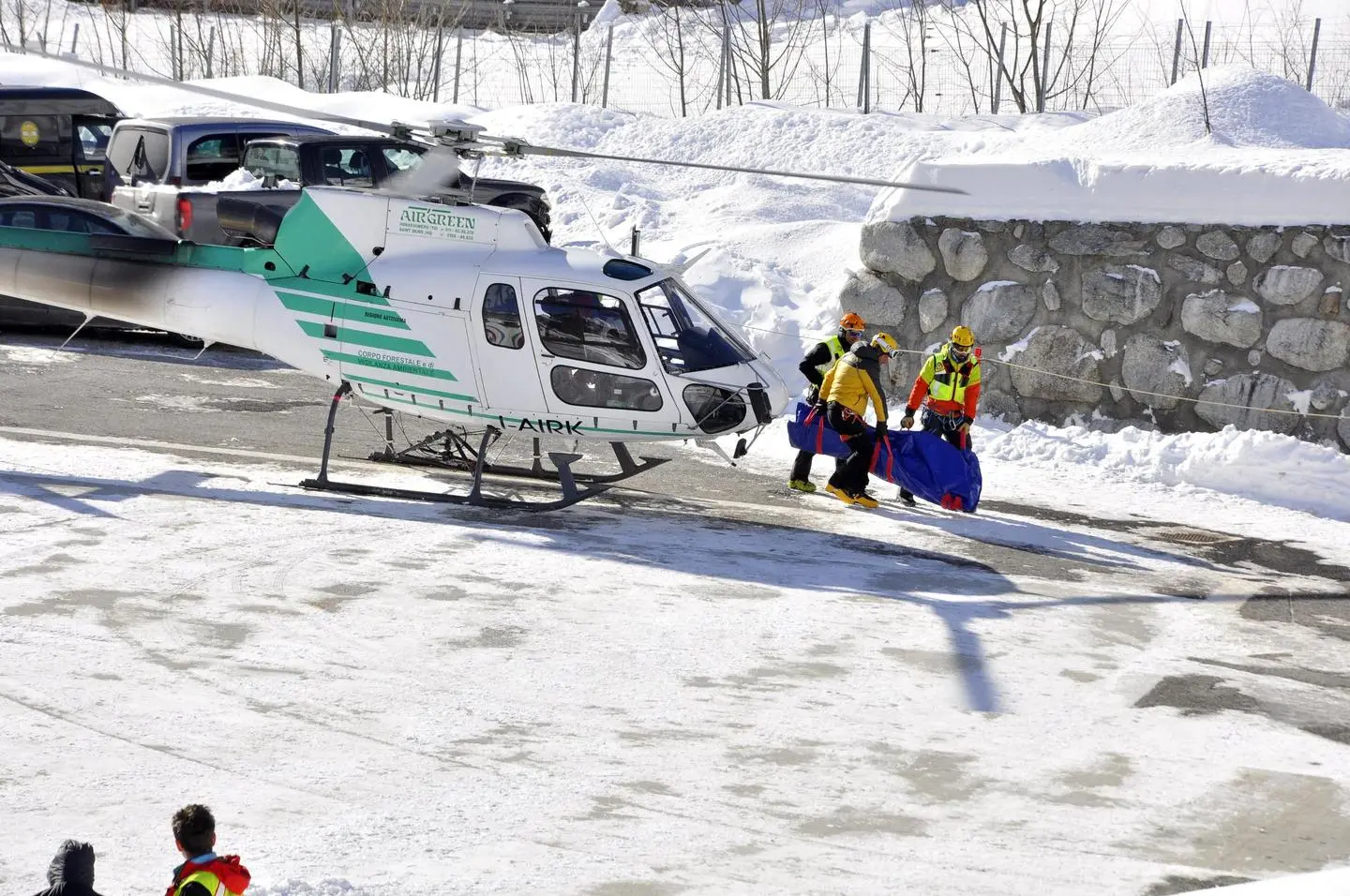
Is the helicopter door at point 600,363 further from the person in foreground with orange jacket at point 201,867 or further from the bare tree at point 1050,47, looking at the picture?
the bare tree at point 1050,47

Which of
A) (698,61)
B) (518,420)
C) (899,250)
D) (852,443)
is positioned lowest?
(852,443)

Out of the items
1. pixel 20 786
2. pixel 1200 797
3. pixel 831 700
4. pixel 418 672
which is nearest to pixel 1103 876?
pixel 1200 797

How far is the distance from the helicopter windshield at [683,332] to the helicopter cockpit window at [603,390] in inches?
9.5

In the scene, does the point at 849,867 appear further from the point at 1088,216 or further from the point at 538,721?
the point at 1088,216

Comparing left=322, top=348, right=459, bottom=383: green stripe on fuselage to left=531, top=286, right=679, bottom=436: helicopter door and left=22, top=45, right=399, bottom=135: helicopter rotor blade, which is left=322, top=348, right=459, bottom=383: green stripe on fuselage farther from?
left=22, top=45, right=399, bottom=135: helicopter rotor blade

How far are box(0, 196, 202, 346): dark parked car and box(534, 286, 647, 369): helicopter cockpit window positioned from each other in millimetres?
6063

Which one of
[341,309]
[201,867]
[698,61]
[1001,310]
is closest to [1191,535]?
[1001,310]

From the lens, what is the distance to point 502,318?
982cm

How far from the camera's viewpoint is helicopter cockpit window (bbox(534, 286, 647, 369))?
378 inches

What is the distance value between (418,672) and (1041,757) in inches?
124

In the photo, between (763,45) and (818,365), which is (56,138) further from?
(818,365)

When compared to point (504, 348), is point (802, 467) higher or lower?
lower

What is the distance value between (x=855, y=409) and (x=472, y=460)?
3.19 m

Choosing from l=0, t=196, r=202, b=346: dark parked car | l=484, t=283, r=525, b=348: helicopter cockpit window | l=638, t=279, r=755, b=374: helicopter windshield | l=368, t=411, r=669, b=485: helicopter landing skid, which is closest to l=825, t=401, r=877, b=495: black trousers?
l=638, t=279, r=755, b=374: helicopter windshield
